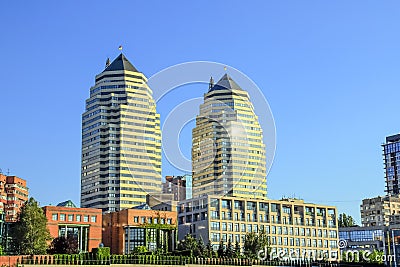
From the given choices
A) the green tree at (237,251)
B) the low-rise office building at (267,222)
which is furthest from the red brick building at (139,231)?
the low-rise office building at (267,222)

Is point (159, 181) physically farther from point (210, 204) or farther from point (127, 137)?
point (210, 204)

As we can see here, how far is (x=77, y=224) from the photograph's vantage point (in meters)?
124

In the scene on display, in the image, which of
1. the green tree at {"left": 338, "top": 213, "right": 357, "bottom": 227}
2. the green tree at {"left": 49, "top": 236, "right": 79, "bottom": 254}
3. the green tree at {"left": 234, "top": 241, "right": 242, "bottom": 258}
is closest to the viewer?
the green tree at {"left": 49, "top": 236, "right": 79, "bottom": 254}

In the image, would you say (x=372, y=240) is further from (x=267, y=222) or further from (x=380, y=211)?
(x=267, y=222)

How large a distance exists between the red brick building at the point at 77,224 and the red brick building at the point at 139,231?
4.41 metres

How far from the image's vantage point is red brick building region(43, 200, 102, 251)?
120 m

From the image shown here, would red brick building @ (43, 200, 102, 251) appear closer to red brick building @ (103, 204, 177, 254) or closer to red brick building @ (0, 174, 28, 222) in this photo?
red brick building @ (103, 204, 177, 254)

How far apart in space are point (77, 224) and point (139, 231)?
1265 cm

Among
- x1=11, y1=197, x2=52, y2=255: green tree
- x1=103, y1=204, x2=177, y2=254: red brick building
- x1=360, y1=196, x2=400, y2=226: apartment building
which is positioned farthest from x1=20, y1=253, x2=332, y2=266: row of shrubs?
x1=360, y1=196, x2=400, y2=226: apartment building

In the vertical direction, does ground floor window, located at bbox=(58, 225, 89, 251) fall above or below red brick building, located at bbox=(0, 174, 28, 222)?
below

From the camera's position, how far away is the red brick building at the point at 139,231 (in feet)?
414

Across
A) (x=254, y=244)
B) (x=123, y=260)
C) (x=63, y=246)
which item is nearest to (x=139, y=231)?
(x=254, y=244)

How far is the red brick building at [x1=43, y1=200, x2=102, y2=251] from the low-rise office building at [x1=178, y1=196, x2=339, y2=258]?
27987mm

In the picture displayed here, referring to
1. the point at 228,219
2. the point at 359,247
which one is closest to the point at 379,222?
the point at 359,247
